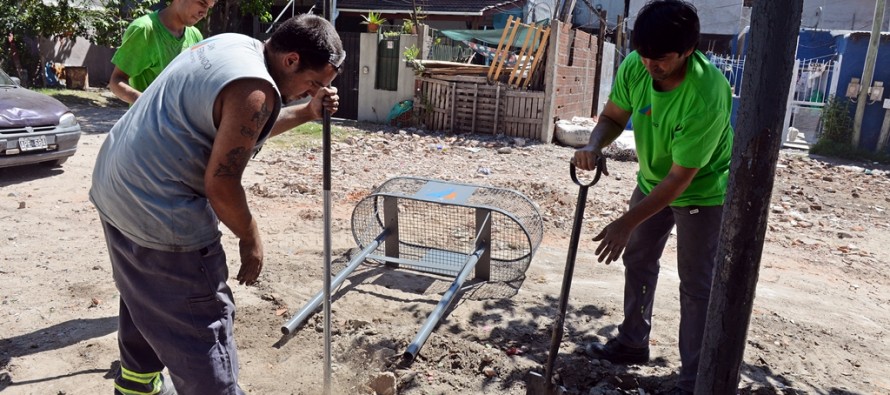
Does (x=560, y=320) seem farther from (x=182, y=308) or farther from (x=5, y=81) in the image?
(x=5, y=81)

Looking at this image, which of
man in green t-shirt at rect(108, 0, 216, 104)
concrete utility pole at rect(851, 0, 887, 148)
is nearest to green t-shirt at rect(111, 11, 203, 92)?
man in green t-shirt at rect(108, 0, 216, 104)

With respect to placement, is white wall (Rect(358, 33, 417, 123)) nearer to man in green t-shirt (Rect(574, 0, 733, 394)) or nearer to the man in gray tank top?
man in green t-shirt (Rect(574, 0, 733, 394))

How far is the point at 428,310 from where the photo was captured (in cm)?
440

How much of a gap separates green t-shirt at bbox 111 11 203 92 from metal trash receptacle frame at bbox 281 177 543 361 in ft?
5.44

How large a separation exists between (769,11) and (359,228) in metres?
3.93

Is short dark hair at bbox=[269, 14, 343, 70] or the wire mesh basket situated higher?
short dark hair at bbox=[269, 14, 343, 70]

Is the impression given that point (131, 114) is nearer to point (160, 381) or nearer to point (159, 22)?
point (160, 381)

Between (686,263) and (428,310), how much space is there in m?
1.78

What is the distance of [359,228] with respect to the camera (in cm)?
543

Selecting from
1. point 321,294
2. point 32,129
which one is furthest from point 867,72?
point 32,129

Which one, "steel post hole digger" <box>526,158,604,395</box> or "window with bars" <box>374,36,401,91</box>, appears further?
"window with bars" <box>374,36,401,91</box>

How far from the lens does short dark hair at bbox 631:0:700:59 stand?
2701 mm

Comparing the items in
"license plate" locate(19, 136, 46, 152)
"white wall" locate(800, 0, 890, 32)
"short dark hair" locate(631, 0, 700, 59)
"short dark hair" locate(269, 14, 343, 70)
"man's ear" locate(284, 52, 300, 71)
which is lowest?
"license plate" locate(19, 136, 46, 152)

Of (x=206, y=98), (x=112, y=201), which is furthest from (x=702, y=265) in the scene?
(x=112, y=201)
